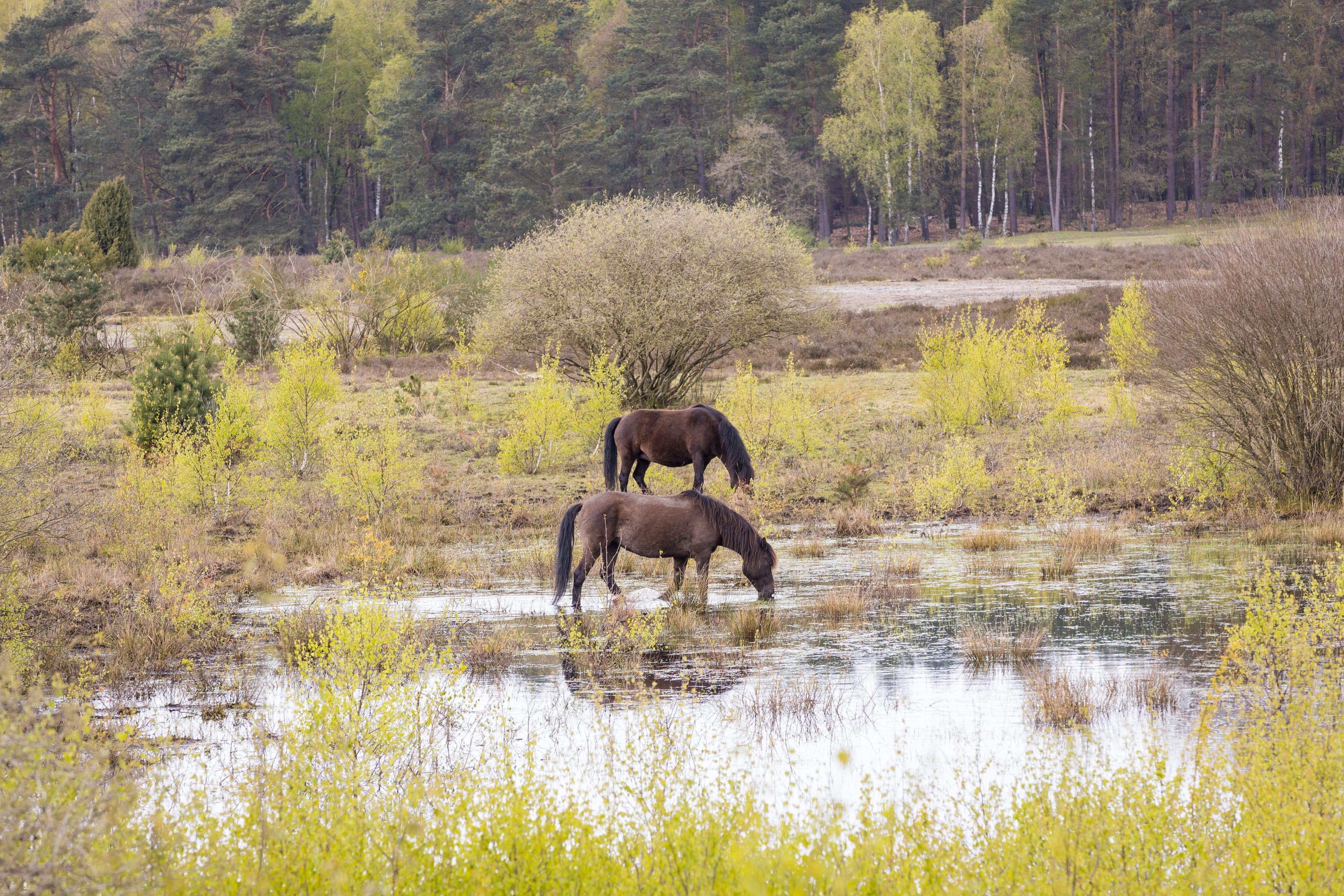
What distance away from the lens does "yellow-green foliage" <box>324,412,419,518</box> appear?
1914 cm

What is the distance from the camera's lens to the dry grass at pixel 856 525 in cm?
1802

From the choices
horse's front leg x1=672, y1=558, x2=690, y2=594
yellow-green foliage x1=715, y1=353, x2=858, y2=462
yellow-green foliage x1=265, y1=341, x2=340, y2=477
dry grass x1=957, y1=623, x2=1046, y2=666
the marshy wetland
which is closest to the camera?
the marshy wetland

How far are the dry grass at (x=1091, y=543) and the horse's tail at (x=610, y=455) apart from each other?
602 cm

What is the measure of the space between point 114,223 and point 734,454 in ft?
144

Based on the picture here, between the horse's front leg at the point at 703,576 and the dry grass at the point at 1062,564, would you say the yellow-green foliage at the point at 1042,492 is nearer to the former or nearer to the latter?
the dry grass at the point at 1062,564

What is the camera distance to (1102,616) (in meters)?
12.2

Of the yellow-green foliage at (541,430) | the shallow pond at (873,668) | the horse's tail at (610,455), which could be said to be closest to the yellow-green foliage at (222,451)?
the yellow-green foliage at (541,430)

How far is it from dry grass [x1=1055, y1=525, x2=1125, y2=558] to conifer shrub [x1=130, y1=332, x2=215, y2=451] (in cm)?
1413

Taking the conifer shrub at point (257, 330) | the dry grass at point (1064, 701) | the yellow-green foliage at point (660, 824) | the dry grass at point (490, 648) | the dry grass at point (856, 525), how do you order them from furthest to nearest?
the conifer shrub at point (257, 330), the dry grass at point (856, 525), the dry grass at point (490, 648), the dry grass at point (1064, 701), the yellow-green foliage at point (660, 824)

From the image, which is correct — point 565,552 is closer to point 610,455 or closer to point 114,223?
point 610,455

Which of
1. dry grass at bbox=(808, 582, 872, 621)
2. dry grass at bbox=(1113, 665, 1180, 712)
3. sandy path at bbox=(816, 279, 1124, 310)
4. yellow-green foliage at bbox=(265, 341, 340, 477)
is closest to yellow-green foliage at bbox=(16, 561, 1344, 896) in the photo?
dry grass at bbox=(1113, 665, 1180, 712)

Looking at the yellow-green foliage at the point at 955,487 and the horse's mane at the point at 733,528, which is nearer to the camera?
the horse's mane at the point at 733,528

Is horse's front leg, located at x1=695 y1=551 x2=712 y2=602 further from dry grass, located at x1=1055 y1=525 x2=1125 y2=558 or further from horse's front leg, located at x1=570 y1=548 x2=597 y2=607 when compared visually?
dry grass, located at x1=1055 y1=525 x2=1125 y2=558

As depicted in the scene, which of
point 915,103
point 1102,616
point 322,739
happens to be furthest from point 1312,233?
point 915,103
